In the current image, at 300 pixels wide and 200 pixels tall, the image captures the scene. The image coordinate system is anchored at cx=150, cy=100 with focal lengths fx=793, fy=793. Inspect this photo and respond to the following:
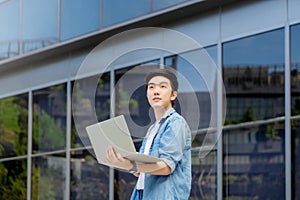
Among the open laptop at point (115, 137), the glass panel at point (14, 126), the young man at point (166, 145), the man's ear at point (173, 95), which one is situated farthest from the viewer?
the glass panel at point (14, 126)

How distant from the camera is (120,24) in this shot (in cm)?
1414

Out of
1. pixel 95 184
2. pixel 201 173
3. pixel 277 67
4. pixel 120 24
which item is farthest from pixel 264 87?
pixel 95 184

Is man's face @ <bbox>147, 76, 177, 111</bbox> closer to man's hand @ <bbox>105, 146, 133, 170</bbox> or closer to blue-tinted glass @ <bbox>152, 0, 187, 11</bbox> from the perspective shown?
man's hand @ <bbox>105, 146, 133, 170</bbox>

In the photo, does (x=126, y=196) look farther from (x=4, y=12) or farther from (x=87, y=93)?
(x=4, y=12)

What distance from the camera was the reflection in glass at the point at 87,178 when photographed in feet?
48.6

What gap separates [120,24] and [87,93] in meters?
1.47

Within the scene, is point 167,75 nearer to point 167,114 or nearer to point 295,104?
point 167,114

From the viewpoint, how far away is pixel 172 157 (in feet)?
12.3

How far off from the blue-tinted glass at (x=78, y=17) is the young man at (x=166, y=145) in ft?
36.3

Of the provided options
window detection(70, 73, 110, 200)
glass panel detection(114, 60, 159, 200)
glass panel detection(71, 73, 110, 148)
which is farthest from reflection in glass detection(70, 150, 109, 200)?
glass panel detection(114, 60, 159, 200)

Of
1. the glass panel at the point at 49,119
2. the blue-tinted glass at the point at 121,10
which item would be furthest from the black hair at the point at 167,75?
the glass panel at the point at 49,119

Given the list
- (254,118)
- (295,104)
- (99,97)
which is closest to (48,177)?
(99,97)

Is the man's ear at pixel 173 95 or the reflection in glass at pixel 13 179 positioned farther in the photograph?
the reflection in glass at pixel 13 179

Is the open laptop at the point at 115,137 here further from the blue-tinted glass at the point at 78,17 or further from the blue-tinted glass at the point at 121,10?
the blue-tinted glass at the point at 78,17
